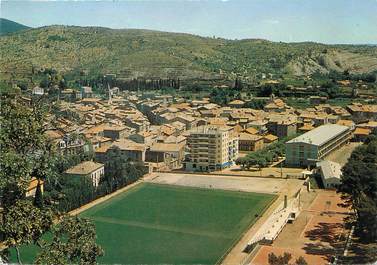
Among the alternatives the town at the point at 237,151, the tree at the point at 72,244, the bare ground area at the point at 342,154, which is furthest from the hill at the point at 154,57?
the tree at the point at 72,244

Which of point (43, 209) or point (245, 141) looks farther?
point (245, 141)

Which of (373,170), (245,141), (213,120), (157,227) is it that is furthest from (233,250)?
(213,120)

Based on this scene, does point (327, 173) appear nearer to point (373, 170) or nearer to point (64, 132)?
point (373, 170)

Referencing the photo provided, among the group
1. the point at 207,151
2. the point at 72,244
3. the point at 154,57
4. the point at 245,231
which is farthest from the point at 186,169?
the point at 154,57

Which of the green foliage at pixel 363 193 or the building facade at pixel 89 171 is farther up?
the green foliage at pixel 363 193

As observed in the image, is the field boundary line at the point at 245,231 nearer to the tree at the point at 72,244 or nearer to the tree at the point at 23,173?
the tree at the point at 72,244

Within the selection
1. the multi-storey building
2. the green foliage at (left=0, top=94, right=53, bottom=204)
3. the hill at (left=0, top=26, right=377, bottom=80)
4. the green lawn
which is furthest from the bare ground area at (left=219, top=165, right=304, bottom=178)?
the hill at (left=0, top=26, right=377, bottom=80)

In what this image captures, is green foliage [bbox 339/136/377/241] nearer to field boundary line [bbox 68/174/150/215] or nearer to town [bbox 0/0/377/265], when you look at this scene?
town [bbox 0/0/377/265]
